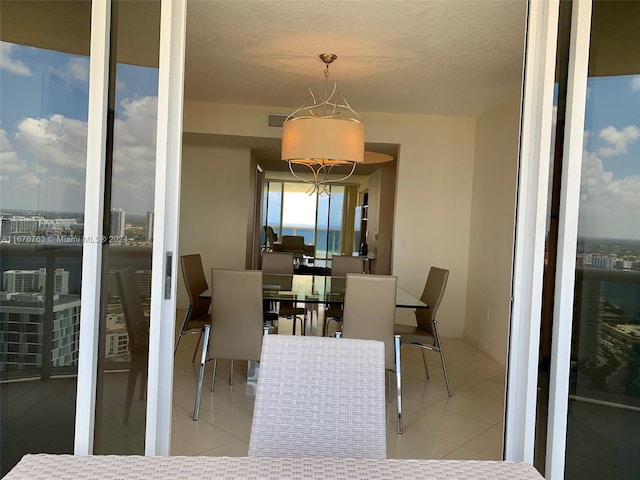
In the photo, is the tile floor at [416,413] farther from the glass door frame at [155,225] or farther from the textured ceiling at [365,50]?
the textured ceiling at [365,50]

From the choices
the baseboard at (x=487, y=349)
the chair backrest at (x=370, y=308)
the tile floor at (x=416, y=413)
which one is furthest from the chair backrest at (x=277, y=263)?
the baseboard at (x=487, y=349)

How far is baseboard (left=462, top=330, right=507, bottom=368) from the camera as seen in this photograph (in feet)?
14.4

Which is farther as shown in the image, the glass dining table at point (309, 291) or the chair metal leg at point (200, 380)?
the glass dining table at point (309, 291)

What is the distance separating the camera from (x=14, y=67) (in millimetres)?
1749

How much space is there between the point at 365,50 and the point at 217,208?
342cm

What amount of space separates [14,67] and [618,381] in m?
2.55

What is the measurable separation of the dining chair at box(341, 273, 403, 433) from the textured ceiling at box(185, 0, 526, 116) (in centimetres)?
160

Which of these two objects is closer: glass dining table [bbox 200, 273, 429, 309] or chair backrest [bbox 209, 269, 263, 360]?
chair backrest [bbox 209, 269, 263, 360]

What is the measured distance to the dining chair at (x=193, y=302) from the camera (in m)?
3.56

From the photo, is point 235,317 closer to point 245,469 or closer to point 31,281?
point 31,281

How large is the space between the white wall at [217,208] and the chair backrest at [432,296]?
121 inches

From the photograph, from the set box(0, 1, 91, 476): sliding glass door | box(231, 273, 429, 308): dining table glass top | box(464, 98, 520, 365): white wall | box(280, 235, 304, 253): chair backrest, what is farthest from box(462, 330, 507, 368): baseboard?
box(280, 235, 304, 253): chair backrest

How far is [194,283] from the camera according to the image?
3967mm

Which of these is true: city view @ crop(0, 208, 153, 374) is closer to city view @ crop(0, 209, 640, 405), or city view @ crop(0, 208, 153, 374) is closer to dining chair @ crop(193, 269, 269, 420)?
city view @ crop(0, 209, 640, 405)
